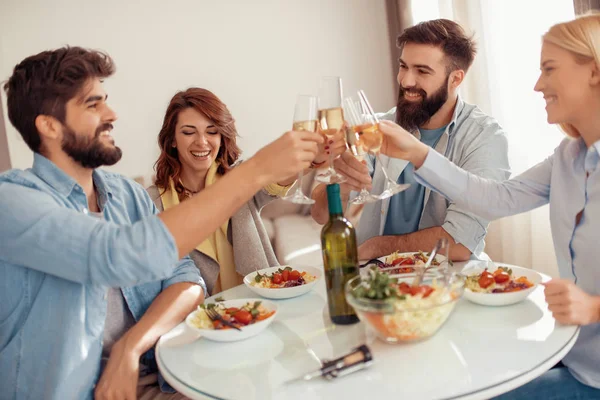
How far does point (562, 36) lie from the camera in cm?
151

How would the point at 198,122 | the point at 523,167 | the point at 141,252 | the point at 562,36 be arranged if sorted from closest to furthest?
the point at 141,252, the point at 562,36, the point at 198,122, the point at 523,167

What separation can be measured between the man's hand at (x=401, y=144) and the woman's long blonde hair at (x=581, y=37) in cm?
46

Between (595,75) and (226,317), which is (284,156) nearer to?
(226,317)

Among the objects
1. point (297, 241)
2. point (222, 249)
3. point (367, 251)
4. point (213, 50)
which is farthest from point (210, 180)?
Result: point (213, 50)

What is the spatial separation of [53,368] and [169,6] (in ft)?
11.2

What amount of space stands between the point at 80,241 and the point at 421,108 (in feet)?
5.34

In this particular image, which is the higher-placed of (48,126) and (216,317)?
(48,126)

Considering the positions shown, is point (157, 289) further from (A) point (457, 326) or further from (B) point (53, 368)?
(A) point (457, 326)

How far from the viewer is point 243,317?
4.49ft

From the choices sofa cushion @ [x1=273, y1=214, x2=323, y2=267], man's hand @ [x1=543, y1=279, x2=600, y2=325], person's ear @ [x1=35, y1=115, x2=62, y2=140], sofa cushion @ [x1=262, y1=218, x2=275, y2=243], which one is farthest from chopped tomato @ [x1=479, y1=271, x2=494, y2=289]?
sofa cushion @ [x1=262, y1=218, x2=275, y2=243]

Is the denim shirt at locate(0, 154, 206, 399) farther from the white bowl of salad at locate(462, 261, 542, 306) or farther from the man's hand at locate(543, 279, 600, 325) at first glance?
the man's hand at locate(543, 279, 600, 325)

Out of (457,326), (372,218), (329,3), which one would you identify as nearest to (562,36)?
(457,326)

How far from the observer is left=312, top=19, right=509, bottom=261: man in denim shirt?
2.26 m

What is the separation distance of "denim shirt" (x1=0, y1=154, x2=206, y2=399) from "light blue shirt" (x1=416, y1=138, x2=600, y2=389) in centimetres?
89
